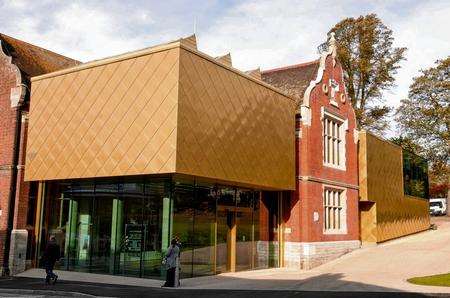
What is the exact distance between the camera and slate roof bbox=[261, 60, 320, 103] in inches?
1018

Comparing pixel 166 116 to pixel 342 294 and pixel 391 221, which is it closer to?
pixel 342 294

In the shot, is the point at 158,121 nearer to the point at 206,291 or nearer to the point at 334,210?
the point at 206,291

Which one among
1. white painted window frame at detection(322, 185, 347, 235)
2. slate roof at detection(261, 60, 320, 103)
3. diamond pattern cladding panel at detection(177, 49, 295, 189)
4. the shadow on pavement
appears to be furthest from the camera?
slate roof at detection(261, 60, 320, 103)

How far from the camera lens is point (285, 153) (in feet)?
72.8

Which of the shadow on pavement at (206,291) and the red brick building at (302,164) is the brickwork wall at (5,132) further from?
the shadow on pavement at (206,291)

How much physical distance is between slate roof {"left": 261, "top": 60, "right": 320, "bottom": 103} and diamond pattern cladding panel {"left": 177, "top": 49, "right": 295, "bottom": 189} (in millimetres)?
2977

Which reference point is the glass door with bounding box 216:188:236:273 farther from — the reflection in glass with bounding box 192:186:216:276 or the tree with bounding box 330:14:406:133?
the tree with bounding box 330:14:406:133

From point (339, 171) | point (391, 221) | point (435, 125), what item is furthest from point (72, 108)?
point (435, 125)

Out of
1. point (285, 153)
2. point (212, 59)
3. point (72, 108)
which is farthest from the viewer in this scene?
point (285, 153)

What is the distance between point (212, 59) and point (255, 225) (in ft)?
26.5

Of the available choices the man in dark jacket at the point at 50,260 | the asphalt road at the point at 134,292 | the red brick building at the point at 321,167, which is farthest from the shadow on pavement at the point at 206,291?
the red brick building at the point at 321,167

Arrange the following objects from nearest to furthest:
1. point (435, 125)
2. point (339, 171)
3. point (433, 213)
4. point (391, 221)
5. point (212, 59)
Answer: point (212, 59) < point (339, 171) < point (391, 221) < point (435, 125) < point (433, 213)

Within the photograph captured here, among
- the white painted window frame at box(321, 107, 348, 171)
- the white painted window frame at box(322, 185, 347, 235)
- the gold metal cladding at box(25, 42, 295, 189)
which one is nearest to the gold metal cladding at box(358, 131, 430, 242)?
the white painted window frame at box(321, 107, 348, 171)

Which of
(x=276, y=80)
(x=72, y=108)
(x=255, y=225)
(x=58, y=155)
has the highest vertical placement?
(x=276, y=80)
